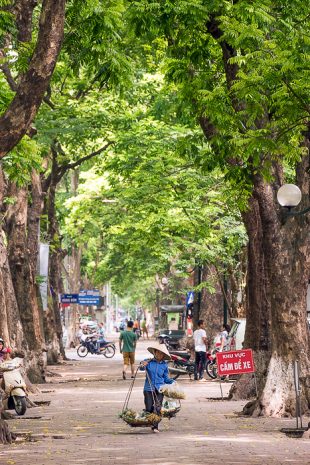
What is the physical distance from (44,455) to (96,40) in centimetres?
626

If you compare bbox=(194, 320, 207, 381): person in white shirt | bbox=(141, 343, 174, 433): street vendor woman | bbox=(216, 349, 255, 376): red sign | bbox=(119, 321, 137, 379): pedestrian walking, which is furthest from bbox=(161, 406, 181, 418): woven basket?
bbox=(119, 321, 137, 379): pedestrian walking

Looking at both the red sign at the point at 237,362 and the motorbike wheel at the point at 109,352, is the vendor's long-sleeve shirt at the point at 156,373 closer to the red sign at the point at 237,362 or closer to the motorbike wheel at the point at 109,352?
the red sign at the point at 237,362

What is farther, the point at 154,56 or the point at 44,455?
the point at 154,56

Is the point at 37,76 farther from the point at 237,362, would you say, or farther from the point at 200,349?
the point at 200,349

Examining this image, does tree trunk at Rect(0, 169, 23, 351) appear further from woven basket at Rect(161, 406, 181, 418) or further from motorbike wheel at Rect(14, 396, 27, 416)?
woven basket at Rect(161, 406, 181, 418)

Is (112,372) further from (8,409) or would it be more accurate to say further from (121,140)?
(8,409)

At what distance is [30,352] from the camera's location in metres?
30.6

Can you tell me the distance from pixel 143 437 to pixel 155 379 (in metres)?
1.45

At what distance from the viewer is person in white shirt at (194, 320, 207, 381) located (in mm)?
32375

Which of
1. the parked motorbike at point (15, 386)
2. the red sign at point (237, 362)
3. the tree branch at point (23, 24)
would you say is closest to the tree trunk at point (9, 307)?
the parked motorbike at point (15, 386)

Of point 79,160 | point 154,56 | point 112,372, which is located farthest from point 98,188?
point 154,56

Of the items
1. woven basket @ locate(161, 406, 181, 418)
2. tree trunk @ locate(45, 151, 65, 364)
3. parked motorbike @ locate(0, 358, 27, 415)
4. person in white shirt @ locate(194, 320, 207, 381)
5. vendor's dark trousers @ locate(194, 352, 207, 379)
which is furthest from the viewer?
tree trunk @ locate(45, 151, 65, 364)

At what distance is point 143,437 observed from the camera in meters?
16.5

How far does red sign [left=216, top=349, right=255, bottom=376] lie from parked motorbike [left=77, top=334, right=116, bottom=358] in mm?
31965
